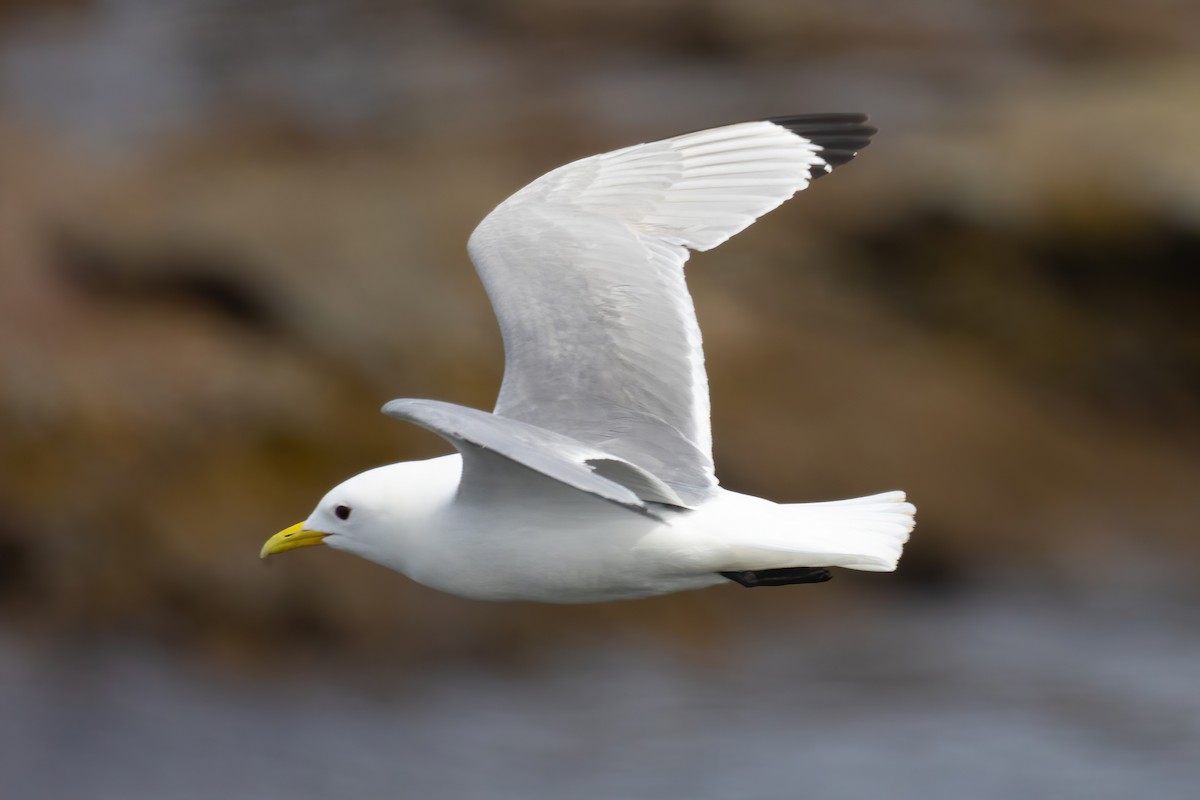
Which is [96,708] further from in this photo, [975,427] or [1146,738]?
[1146,738]

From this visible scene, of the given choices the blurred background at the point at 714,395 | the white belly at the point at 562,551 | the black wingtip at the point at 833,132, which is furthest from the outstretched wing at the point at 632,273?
the blurred background at the point at 714,395

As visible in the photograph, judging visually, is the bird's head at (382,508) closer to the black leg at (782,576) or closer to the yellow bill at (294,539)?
the yellow bill at (294,539)

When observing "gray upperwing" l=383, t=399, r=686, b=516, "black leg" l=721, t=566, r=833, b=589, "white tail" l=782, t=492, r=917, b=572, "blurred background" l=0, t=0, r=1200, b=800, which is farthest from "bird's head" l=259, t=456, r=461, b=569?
"blurred background" l=0, t=0, r=1200, b=800

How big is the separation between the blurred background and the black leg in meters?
5.58

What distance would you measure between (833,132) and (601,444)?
1559mm

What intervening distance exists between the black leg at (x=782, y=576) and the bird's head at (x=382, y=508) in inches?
28.1

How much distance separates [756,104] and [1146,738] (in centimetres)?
455

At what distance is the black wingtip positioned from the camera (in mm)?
5801

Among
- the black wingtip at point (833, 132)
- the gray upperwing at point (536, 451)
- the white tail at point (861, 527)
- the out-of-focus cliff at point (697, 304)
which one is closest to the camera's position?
the gray upperwing at point (536, 451)

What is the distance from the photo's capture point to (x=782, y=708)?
12.6 meters

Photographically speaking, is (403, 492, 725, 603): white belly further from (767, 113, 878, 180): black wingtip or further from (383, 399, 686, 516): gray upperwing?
(767, 113, 878, 180): black wingtip

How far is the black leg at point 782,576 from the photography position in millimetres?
4711

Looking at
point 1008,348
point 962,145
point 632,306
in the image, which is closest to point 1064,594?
point 1008,348

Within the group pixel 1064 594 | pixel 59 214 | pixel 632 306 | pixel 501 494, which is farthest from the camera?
pixel 1064 594
